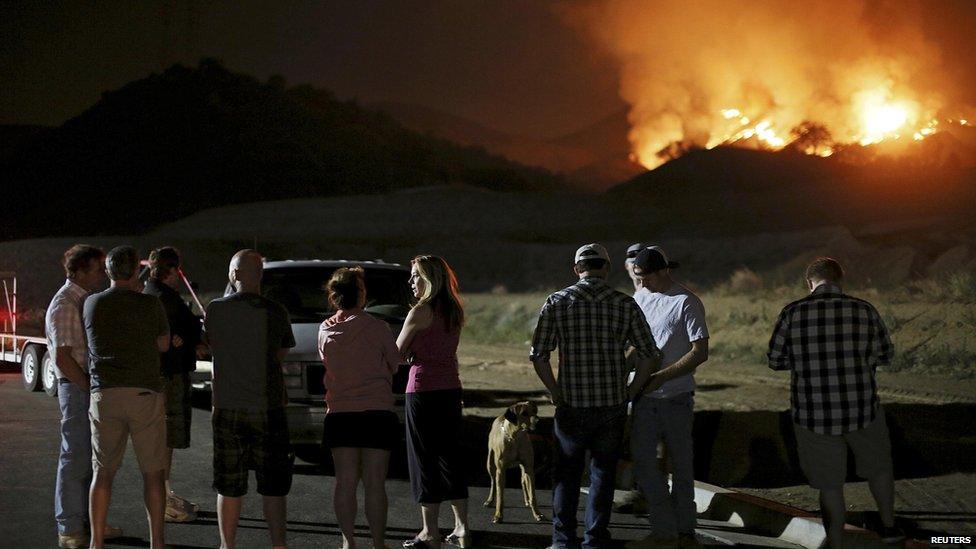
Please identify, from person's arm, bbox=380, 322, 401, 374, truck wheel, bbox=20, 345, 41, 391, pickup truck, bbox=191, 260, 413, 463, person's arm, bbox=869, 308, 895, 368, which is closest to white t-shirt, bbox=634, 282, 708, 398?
person's arm, bbox=869, 308, 895, 368

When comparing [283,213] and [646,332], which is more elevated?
[283,213]

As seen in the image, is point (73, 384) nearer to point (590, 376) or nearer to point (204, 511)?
Answer: point (204, 511)

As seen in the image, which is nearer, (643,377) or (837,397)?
(837,397)

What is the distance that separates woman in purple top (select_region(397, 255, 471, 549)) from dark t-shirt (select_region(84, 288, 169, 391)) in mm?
1420

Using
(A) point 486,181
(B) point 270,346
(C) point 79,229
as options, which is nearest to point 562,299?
(B) point 270,346

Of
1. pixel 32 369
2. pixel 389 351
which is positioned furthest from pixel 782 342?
pixel 32 369

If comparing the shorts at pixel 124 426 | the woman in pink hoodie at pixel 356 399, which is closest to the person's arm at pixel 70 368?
the shorts at pixel 124 426

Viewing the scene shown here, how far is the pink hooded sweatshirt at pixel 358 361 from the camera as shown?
6672mm

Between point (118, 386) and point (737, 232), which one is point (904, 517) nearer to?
point (118, 386)

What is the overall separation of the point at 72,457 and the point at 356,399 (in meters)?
1.89

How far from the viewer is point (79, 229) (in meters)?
115

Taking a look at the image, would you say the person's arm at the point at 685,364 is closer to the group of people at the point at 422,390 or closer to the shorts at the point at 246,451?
the group of people at the point at 422,390

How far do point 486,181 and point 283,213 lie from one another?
212ft

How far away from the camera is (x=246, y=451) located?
6594 mm
